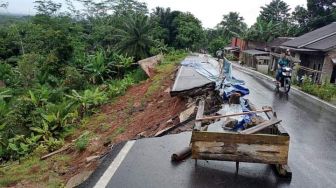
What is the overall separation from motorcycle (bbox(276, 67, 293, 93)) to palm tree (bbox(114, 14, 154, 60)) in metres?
19.2

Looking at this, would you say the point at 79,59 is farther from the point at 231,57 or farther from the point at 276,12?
the point at 276,12

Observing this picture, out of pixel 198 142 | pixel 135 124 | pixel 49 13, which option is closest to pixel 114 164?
pixel 198 142

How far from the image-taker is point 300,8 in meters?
48.6

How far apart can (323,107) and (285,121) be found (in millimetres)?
4149

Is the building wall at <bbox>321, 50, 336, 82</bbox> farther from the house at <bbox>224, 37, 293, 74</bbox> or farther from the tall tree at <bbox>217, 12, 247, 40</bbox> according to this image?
the tall tree at <bbox>217, 12, 247, 40</bbox>

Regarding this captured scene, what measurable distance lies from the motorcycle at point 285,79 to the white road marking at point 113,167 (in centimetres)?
1021

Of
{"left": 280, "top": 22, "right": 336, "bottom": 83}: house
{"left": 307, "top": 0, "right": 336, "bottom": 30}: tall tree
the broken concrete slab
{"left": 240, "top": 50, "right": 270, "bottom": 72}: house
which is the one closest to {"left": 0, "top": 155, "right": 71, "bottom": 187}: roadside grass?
the broken concrete slab

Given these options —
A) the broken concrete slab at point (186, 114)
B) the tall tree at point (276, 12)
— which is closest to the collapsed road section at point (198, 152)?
the broken concrete slab at point (186, 114)

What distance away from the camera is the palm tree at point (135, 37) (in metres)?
33.2

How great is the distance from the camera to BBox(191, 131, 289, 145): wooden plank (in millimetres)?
5805

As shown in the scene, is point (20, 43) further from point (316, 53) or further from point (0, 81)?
point (316, 53)

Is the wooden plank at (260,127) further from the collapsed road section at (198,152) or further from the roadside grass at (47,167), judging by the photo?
the roadside grass at (47,167)

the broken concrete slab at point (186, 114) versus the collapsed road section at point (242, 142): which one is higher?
the collapsed road section at point (242, 142)

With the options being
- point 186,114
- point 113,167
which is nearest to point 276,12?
point 186,114
